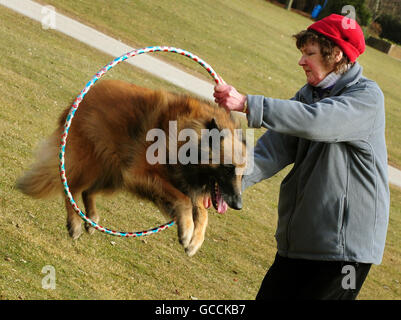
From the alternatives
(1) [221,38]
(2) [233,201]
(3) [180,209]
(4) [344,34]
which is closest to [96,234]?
(3) [180,209]

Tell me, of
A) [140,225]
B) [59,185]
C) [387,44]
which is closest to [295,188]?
[59,185]

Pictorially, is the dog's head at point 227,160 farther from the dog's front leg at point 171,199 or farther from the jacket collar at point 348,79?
the jacket collar at point 348,79

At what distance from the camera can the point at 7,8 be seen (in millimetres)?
14891

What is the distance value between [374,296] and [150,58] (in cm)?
1031

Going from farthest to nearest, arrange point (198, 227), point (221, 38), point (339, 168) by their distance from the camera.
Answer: point (221, 38) < point (198, 227) < point (339, 168)

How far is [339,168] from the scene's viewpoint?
142 inches

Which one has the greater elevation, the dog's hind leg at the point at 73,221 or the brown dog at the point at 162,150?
the brown dog at the point at 162,150

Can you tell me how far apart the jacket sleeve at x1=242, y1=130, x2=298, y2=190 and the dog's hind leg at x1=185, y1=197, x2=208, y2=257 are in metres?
0.51

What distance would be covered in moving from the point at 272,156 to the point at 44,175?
2.21 m

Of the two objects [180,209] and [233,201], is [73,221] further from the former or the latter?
[233,201]

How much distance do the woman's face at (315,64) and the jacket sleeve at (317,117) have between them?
1.18 ft

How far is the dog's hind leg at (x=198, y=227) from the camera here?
4.48 m

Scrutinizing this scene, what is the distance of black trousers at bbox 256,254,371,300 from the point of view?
359 centimetres

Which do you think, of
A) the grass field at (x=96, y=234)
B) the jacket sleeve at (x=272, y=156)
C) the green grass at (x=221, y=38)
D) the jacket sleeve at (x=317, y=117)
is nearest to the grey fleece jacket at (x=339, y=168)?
the jacket sleeve at (x=317, y=117)
